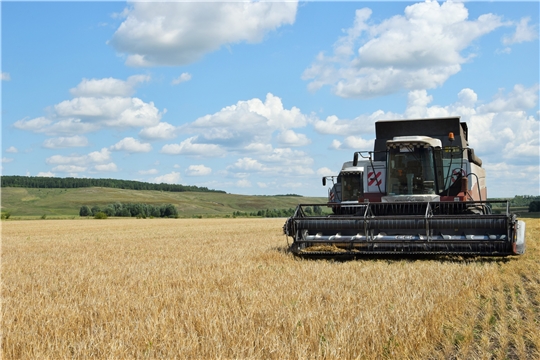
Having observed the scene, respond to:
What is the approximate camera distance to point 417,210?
38.3 ft

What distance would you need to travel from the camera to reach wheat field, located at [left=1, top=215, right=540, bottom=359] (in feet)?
13.9

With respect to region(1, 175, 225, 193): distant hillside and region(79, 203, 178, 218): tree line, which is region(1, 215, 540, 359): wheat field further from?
region(1, 175, 225, 193): distant hillside

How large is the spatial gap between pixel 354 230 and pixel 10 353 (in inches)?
308

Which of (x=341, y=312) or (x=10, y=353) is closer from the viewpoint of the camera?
(x=10, y=353)

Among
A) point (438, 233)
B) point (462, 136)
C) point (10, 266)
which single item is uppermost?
point (462, 136)

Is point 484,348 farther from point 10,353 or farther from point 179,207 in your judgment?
point 179,207

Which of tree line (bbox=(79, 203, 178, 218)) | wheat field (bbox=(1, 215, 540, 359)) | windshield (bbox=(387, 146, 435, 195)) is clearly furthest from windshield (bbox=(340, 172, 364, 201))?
tree line (bbox=(79, 203, 178, 218))

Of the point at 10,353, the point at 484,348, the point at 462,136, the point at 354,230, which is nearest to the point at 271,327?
the point at 484,348

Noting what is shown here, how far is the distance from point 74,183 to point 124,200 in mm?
23802

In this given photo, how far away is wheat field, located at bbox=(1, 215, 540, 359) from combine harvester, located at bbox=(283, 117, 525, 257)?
94cm

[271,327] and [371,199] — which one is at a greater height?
[371,199]

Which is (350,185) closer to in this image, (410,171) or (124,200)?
(410,171)

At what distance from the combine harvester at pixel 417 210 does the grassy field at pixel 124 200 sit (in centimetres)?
7620

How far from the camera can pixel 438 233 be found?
422 inches
